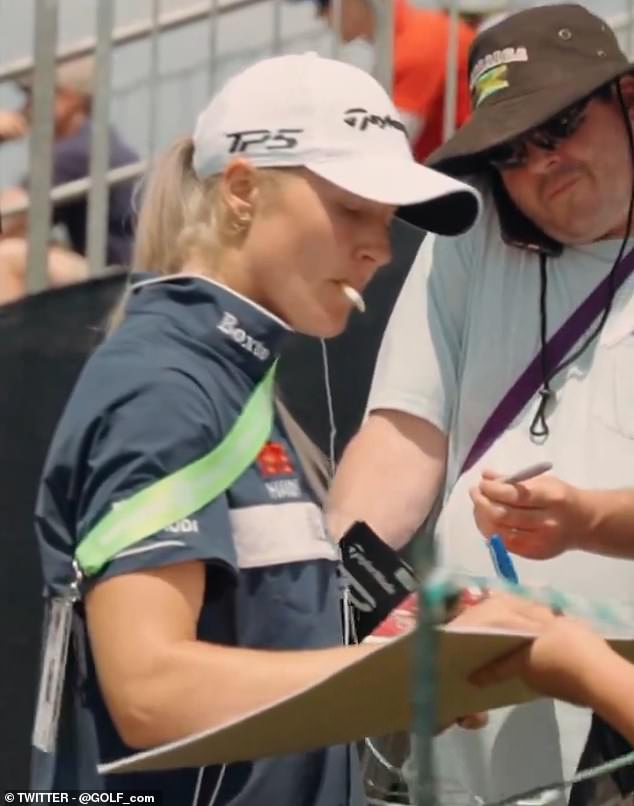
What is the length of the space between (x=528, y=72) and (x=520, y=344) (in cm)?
37

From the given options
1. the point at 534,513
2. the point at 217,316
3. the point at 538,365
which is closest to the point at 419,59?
the point at 538,365

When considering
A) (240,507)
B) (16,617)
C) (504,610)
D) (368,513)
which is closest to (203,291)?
(240,507)

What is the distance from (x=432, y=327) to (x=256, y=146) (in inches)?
26.2

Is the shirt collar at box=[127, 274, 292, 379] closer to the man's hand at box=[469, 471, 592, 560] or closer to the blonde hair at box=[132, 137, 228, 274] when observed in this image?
the blonde hair at box=[132, 137, 228, 274]

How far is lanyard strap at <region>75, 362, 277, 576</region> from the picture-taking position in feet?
5.74

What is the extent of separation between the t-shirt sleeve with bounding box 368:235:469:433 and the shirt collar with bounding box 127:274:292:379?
64 centimetres

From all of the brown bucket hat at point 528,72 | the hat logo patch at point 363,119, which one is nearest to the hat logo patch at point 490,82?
the brown bucket hat at point 528,72

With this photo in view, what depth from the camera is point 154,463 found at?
5.77 feet

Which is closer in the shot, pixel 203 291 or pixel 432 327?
pixel 203 291

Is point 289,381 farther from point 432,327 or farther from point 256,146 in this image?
point 256,146

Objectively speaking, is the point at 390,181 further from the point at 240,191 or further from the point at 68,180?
the point at 68,180

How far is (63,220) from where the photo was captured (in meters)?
3.51

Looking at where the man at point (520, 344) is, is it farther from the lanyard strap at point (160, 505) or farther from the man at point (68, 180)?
the man at point (68, 180)

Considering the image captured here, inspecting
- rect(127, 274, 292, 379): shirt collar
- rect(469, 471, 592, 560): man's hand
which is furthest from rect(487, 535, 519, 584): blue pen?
rect(127, 274, 292, 379): shirt collar
